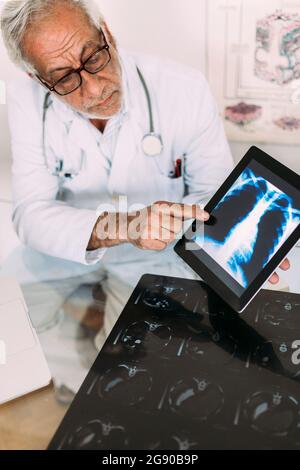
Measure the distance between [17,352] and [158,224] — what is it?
14.8 inches

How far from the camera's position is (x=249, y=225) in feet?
2.99

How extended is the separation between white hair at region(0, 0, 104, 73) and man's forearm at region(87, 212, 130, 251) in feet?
1.22

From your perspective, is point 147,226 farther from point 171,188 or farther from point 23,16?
point 23,16

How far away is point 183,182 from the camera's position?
1.38 m

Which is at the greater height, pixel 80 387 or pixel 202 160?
pixel 202 160

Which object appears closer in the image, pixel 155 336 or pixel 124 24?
pixel 155 336

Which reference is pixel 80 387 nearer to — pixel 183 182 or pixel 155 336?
pixel 155 336

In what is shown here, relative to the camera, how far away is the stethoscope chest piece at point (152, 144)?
127 centimetres

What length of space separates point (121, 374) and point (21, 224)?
1.93 ft

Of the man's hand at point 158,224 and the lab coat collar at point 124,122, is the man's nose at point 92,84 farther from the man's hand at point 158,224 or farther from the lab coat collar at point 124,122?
the man's hand at point 158,224

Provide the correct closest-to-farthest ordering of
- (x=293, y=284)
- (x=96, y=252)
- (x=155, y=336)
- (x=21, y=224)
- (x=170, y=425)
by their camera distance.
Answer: (x=170, y=425) < (x=155, y=336) < (x=293, y=284) < (x=96, y=252) < (x=21, y=224)

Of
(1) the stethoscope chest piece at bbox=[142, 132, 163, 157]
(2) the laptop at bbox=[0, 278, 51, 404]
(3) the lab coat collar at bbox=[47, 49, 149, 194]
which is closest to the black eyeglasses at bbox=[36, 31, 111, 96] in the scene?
(3) the lab coat collar at bbox=[47, 49, 149, 194]

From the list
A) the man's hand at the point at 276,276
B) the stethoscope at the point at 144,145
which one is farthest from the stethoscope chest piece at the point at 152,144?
the man's hand at the point at 276,276

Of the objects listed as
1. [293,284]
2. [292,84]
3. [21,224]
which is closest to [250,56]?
[292,84]
